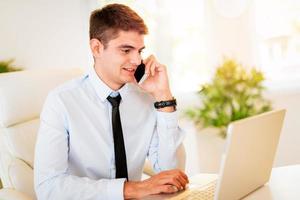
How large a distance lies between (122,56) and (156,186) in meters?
0.52

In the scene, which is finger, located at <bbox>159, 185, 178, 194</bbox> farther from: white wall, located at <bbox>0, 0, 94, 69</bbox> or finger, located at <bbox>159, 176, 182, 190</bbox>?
white wall, located at <bbox>0, 0, 94, 69</bbox>

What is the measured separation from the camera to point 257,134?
1077mm

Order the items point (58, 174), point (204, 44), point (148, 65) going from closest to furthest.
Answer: point (58, 174), point (148, 65), point (204, 44)

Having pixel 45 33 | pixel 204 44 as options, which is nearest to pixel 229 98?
pixel 204 44

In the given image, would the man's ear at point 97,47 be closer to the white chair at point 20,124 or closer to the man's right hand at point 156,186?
the white chair at point 20,124

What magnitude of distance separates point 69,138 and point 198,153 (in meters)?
2.12

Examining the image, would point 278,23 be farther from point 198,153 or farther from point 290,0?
point 198,153

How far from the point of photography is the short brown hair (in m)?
1.58

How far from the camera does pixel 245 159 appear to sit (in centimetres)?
108

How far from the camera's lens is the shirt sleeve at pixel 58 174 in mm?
1344

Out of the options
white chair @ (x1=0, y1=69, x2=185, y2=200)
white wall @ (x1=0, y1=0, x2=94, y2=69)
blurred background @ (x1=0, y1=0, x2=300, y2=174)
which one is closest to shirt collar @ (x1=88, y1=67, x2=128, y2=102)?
white chair @ (x1=0, y1=69, x2=185, y2=200)

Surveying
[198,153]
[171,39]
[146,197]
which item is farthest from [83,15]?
[146,197]

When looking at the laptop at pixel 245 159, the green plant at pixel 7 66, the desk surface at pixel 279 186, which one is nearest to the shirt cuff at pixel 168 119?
the desk surface at pixel 279 186

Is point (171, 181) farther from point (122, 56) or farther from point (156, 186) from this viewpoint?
point (122, 56)
